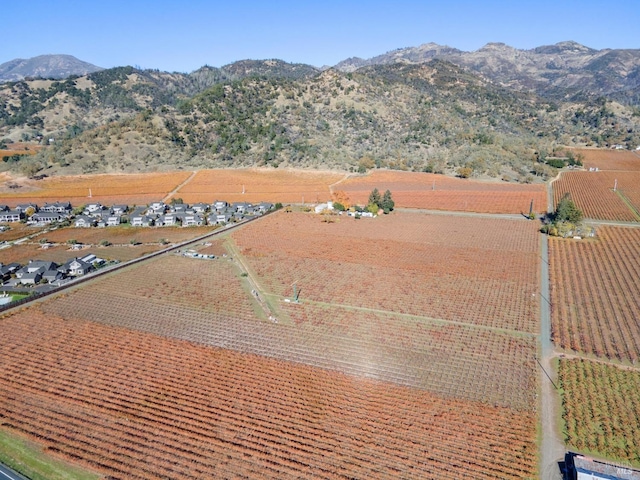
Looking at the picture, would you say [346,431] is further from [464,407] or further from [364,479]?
[464,407]

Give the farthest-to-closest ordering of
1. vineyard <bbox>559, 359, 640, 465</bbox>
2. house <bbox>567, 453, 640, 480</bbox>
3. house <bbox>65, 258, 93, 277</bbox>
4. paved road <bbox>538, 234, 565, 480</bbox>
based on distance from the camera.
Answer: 1. house <bbox>65, 258, 93, 277</bbox>
2. vineyard <bbox>559, 359, 640, 465</bbox>
3. paved road <bbox>538, 234, 565, 480</bbox>
4. house <bbox>567, 453, 640, 480</bbox>

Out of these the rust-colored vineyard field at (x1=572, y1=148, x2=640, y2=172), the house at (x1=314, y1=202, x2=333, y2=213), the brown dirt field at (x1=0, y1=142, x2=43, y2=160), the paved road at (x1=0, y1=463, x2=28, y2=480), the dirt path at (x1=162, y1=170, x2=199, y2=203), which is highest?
the brown dirt field at (x1=0, y1=142, x2=43, y2=160)

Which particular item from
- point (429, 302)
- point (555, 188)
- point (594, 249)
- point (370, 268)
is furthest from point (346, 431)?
point (555, 188)

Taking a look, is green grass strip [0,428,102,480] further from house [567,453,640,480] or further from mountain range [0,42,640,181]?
mountain range [0,42,640,181]

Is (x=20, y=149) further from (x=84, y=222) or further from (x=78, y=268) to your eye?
(x=78, y=268)

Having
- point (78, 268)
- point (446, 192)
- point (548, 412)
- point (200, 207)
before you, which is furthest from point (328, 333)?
point (446, 192)

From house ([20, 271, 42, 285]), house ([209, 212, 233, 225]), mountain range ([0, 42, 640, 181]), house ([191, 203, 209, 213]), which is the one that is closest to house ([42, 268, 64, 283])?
house ([20, 271, 42, 285])
